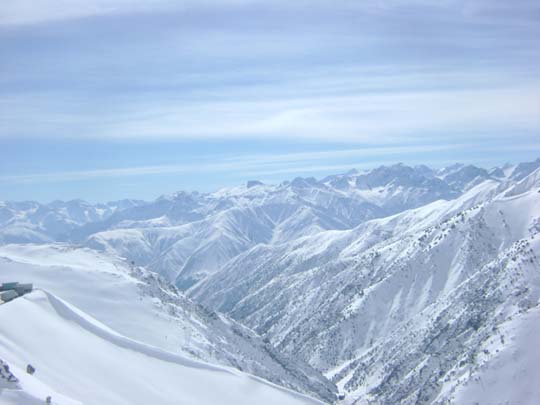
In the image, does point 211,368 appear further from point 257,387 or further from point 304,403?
point 304,403

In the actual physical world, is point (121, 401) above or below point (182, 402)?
above

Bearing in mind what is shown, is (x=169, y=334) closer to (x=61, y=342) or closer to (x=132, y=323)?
(x=132, y=323)

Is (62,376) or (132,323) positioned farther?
(132,323)

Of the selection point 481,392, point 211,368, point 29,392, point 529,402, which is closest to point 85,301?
point 211,368

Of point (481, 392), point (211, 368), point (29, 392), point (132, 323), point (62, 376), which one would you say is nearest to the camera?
point (29, 392)

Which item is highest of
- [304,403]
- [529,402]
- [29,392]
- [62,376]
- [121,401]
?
[29,392]

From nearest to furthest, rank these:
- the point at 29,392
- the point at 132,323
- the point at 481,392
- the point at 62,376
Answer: the point at 29,392 < the point at 62,376 < the point at 132,323 < the point at 481,392
